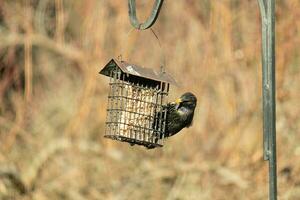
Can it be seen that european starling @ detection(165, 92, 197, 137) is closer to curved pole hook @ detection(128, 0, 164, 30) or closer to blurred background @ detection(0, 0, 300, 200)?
curved pole hook @ detection(128, 0, 164, 30)

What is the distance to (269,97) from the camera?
422 centimetres

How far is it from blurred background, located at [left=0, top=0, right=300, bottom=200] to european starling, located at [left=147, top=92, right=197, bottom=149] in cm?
300

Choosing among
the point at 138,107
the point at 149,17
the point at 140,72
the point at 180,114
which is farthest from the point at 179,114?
the point at 149,17

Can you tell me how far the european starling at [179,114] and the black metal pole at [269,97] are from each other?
0.94 meters

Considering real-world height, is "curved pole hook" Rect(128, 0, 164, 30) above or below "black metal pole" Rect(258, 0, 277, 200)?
above

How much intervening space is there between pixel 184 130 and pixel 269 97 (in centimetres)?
473

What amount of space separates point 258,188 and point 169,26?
3134mm

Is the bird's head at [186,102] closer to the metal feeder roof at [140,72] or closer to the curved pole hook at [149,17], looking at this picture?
the metal feeder roof at [140,72]

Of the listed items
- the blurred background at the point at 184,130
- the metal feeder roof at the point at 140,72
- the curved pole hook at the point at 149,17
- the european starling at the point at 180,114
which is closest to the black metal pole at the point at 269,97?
the curved pole hook at the point at 149,17

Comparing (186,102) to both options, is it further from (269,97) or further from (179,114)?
(269,97)

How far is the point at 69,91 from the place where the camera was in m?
11.7

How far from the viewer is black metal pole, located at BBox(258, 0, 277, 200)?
4141 millimetres

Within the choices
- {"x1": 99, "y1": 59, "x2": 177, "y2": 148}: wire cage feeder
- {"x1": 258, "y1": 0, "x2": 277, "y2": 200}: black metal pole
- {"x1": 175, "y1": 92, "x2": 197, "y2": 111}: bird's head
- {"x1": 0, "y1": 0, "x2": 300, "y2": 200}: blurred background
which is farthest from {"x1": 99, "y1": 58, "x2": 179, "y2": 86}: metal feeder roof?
{"x1": 0, "y1": 0, "x2": 300, "y2": 200}: blurred background

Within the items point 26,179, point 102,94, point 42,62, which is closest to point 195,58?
point 102,94
